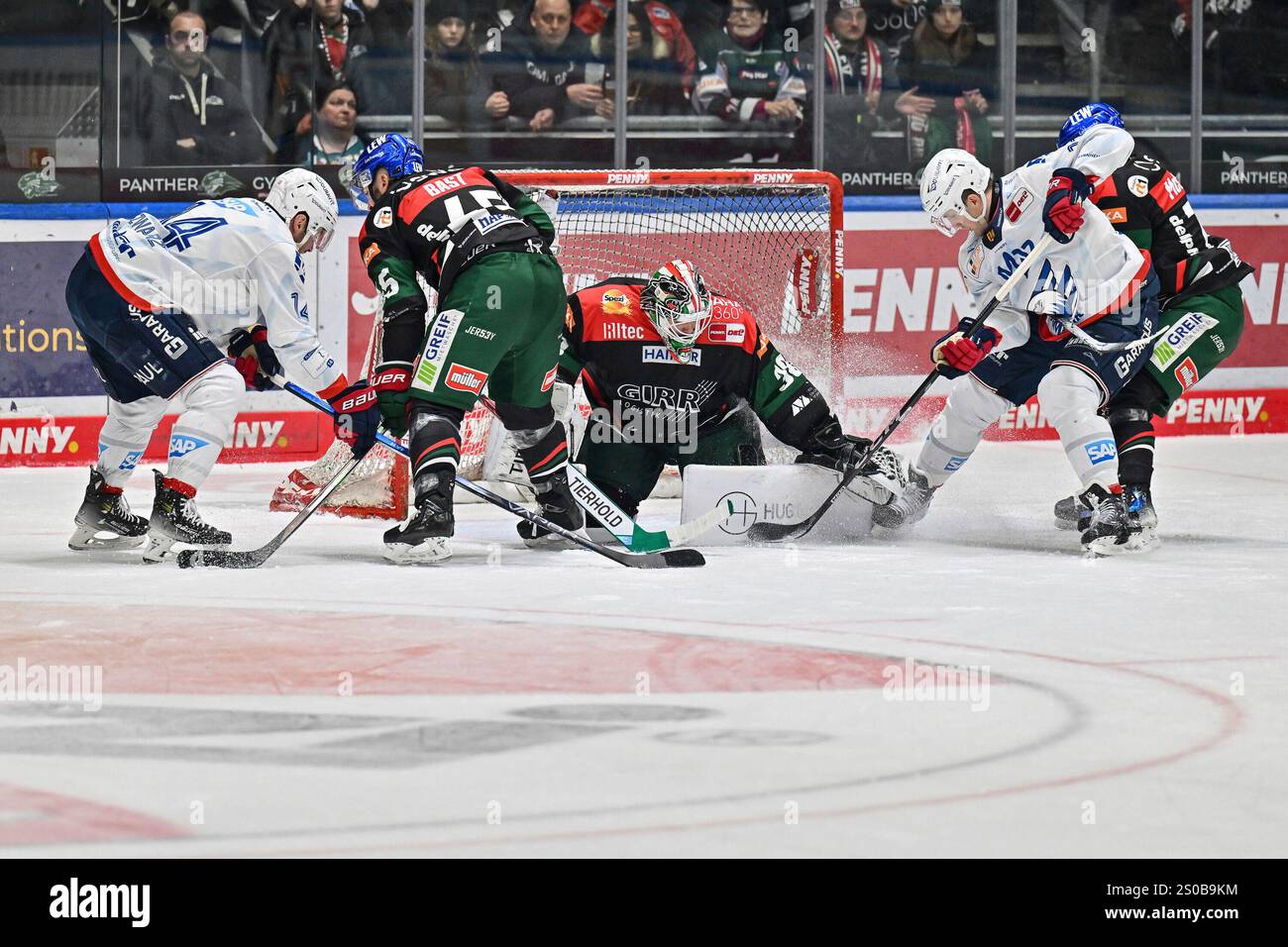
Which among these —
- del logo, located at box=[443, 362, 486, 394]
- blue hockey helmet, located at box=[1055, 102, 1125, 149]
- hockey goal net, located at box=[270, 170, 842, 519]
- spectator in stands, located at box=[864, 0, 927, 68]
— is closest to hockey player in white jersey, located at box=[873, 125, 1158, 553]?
blue hockey helmet, located at box=[1055, 102, 1125, 149]

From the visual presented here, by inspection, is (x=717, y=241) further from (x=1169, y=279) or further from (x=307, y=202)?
(x=307, y=202)

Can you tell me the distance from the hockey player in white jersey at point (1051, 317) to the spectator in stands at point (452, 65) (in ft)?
9.11

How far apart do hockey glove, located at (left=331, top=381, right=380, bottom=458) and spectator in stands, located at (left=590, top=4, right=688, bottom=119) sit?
3.18 m

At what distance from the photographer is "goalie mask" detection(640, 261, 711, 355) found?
5.36m

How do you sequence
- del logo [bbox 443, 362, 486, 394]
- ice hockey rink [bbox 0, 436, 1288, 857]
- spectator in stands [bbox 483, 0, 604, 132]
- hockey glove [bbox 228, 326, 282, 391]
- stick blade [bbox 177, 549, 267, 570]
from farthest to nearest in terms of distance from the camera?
1. spectator in stands [bbox 483, 0, 604, 132]
2. hockey glove [bbox 228, 326, 282, 391]
3. del logo [bbox 443, 362, 486, 394]
4. stick blade [bbox 177, 549, 267, 570]
5. ice hockey rink [bbox 0, 436, 1288, 857]

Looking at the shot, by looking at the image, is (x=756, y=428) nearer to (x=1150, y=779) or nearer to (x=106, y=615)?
(x=106, y=615)

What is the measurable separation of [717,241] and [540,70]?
1.73 metres

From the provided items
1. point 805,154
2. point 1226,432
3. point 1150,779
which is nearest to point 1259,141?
point 1226,432

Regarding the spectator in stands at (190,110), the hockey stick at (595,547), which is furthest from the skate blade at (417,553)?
the spectator in stands at (190,110)

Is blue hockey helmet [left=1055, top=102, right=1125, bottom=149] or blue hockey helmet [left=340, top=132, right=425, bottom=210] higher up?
blue hockey helmet [left=1055, top=102, right=1125, bottom=149]

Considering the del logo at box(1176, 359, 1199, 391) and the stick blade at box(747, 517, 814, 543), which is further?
the del logo at box(1176, 359, 1199, 391)

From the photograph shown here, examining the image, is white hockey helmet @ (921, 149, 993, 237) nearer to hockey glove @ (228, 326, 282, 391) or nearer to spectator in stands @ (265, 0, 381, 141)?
hockey glove @ (228, 326, 282, 391)

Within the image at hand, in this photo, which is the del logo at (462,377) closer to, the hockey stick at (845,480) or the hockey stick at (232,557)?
the hockey stick at (232,557)
